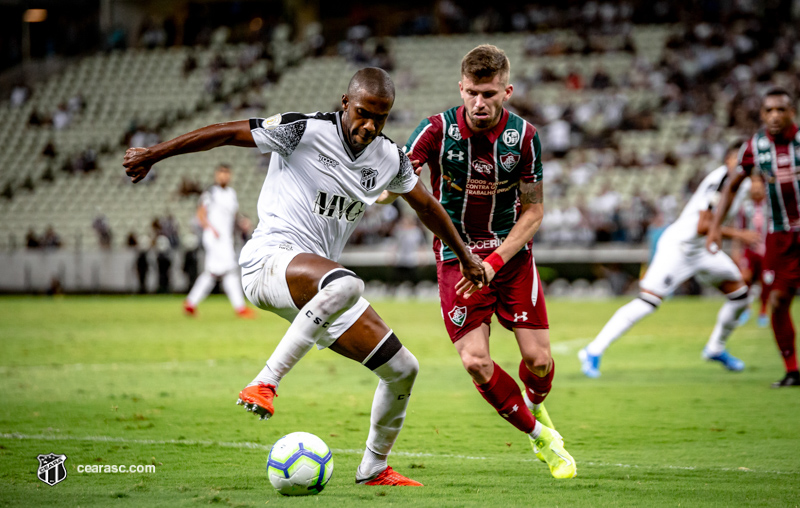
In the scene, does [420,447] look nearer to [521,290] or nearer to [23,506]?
[521,290]

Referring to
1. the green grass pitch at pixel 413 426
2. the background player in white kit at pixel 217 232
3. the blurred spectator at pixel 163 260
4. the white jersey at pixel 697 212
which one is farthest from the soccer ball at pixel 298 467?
the blurred spectator at pixel 163 260

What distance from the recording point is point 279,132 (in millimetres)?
4934

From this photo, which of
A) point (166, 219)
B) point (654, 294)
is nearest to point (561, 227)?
point (166, 219)

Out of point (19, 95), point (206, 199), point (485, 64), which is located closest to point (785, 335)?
point (485, 64)

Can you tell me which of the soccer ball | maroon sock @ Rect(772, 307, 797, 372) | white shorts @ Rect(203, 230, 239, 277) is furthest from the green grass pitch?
white shorts @ Rect(203, 230, 239, 277)

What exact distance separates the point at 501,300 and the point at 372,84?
6.31 ft

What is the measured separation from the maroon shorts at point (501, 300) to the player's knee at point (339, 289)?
1405 millimetres

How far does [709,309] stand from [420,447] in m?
15.3

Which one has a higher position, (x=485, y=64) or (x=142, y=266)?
(x=485, y=64)

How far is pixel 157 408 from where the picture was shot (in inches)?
310

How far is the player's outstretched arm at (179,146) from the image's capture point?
461 centimetres

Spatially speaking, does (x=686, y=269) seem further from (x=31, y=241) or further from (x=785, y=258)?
(x=31, y=241)

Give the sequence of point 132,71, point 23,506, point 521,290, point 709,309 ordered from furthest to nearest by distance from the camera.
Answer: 1. point 132,71
2. point 709,309
3. point 521,290
4. point 23,506

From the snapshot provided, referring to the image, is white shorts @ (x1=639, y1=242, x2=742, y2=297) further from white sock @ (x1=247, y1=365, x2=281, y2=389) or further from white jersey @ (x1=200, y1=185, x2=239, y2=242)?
white jersey @ (x1=200, y1=185, x2=239, y2=242)
